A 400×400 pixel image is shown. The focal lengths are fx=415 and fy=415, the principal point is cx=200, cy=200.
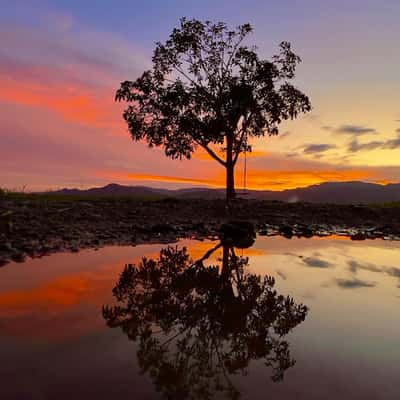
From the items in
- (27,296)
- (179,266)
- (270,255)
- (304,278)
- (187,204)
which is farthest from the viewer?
(187,204)

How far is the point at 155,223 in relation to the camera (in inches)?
585

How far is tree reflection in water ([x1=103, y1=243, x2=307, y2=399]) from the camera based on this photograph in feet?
11.1

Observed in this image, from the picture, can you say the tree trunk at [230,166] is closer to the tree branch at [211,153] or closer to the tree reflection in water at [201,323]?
the tree branch at [211,153]

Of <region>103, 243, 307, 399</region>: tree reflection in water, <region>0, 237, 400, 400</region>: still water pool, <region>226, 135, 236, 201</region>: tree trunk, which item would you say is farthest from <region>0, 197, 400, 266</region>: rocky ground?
<region>226, 135, 236, 201</region>: tree trunk

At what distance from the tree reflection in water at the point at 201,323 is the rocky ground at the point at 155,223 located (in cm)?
325

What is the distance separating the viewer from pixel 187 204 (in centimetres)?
2159

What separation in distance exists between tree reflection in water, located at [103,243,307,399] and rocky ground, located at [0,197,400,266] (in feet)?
10.7

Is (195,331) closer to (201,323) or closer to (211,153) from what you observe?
(201,323)

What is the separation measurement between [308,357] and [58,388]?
215 centimetres

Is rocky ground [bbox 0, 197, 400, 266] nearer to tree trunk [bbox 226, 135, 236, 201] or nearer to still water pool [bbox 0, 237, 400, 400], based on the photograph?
still water pool [bbox 0, 237, 400, 400]

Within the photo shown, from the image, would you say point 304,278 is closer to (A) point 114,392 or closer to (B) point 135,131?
(A) point 114,392

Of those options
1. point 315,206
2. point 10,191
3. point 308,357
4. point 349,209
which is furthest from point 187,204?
point 308,357

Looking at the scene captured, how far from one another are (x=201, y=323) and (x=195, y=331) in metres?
0.28

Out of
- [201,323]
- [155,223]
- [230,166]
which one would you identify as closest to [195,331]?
[201,323]
